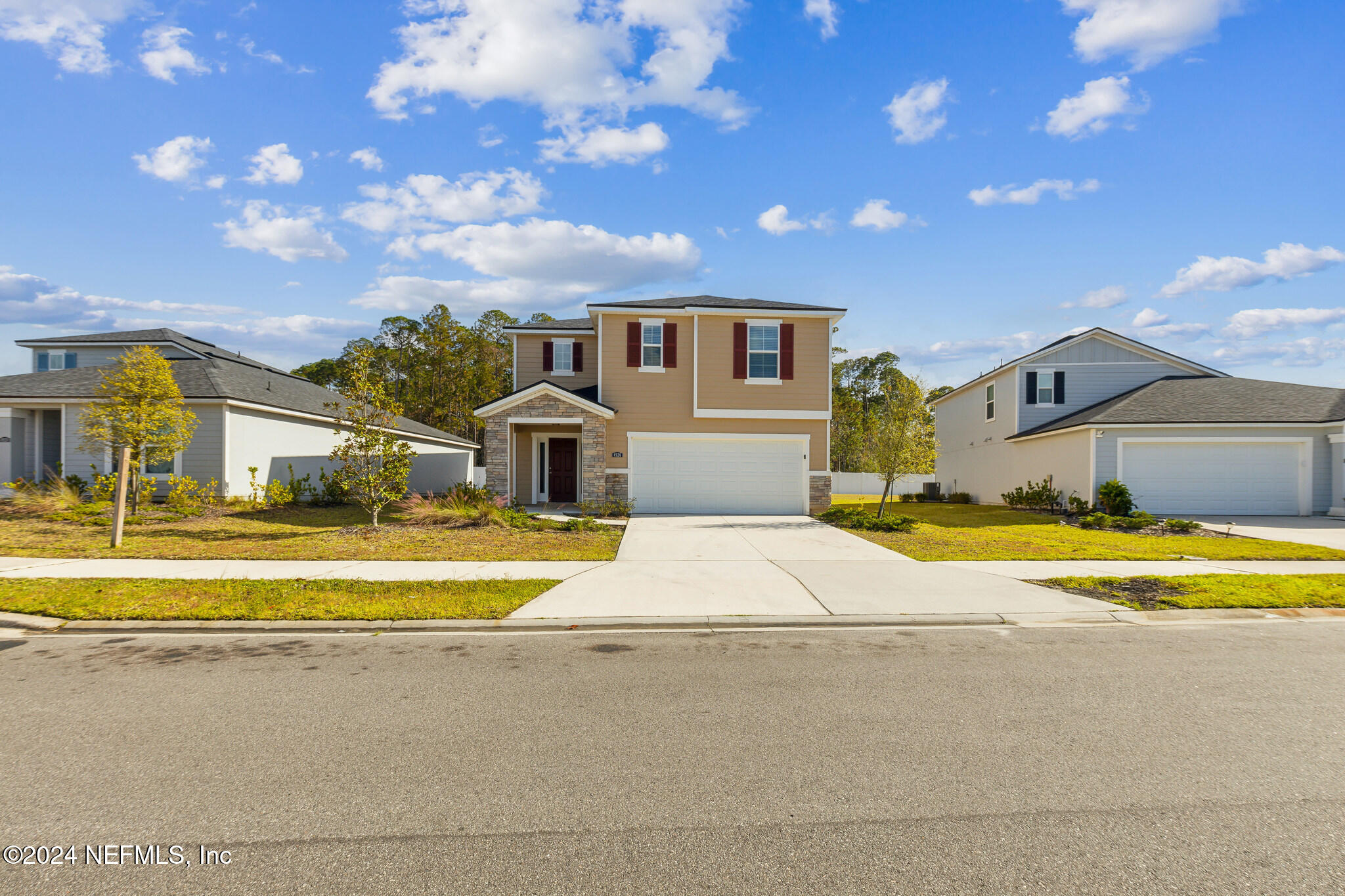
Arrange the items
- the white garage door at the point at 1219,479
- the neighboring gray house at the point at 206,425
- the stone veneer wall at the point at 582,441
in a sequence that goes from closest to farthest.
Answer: the neighboring gray house at the point at 206,425 → the stone veneer wall at the point at 582,441 → the white garage door at the point at 1219,479

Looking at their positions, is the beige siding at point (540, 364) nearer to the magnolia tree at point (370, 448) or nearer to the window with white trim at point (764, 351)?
the window with white trim at point (764, 351)

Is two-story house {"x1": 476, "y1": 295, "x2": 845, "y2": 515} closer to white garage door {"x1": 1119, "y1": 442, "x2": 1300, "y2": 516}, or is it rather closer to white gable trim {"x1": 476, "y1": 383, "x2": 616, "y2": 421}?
white gable trim {"x1": 476, "y1": 383, "x2": 616, "y2": 421}

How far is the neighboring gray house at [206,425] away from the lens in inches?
699

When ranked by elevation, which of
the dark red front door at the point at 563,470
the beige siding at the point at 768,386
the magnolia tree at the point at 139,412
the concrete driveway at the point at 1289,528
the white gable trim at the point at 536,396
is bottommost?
the concrete driveway at the point at 1289,528

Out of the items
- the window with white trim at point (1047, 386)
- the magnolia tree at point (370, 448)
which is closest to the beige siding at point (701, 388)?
the magnolia tree at point (370, 448)

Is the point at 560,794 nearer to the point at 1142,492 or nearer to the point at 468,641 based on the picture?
the point at 468,641

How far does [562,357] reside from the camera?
23547mm

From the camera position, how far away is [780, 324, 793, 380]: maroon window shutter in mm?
20375

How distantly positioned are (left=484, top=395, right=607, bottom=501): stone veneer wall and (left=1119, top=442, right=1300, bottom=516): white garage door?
1630 centimetres

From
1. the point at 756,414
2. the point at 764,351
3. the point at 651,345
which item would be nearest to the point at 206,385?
the point at 651,345

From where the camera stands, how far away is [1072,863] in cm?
292

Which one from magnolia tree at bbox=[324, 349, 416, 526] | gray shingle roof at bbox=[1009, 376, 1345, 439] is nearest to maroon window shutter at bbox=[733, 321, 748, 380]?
magnolia tree at bbox=[324, 349, 416, 526]

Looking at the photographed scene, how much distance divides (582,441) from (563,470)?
3.12 metres

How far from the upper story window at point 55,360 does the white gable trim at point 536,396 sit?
65.3 ft
